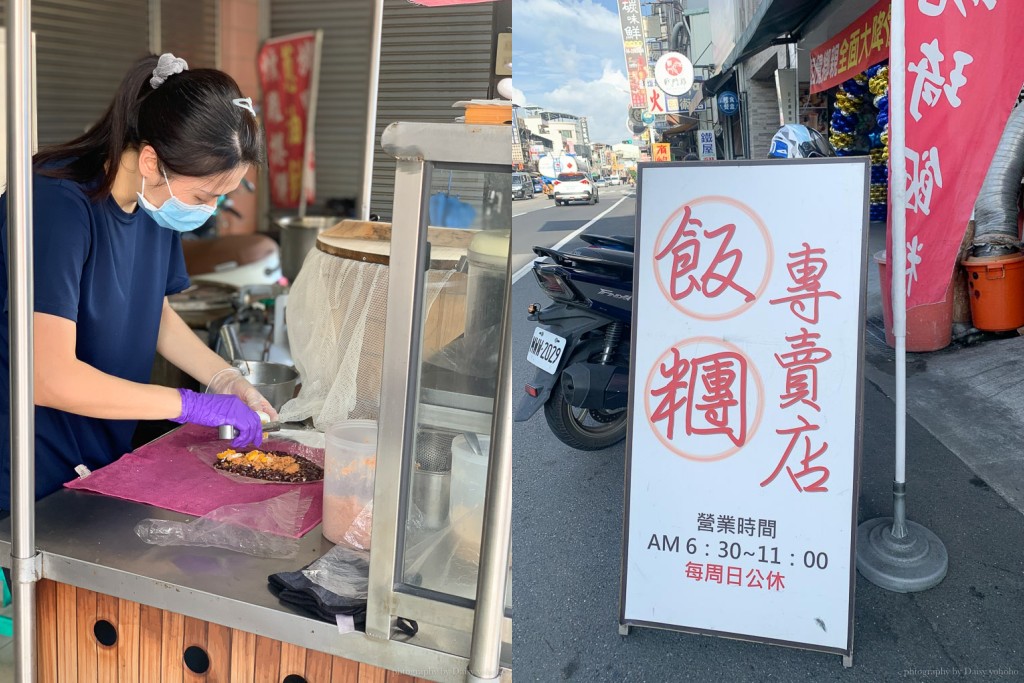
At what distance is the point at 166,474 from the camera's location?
171cm

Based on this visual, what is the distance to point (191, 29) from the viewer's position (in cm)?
770

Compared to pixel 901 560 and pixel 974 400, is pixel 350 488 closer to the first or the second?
pixel 901 560

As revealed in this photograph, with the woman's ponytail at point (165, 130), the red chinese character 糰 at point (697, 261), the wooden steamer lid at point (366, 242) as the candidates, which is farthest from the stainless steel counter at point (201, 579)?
the red chinese character 糰 at point (697, 261)

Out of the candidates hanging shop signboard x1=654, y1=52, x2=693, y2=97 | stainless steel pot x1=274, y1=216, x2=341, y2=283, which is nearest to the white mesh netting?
hanging shop signboard x1=654, y1=52, x2=693, y2=97

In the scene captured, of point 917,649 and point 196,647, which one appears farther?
point 917,649

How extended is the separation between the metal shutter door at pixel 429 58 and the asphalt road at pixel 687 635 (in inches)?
45.2

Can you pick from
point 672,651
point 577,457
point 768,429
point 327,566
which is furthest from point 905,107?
point 327,566

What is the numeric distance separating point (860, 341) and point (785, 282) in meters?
0.24

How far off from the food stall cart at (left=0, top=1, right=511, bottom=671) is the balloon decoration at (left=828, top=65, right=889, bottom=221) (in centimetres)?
240

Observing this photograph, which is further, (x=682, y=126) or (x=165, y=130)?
(x=682, y=126)

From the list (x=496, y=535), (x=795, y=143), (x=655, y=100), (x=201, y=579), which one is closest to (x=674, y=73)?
(x=655, y=100)

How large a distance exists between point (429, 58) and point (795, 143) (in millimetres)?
1617

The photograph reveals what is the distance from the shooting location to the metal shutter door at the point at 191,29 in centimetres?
755

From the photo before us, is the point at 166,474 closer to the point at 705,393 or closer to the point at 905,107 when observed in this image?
the point at 705,393
